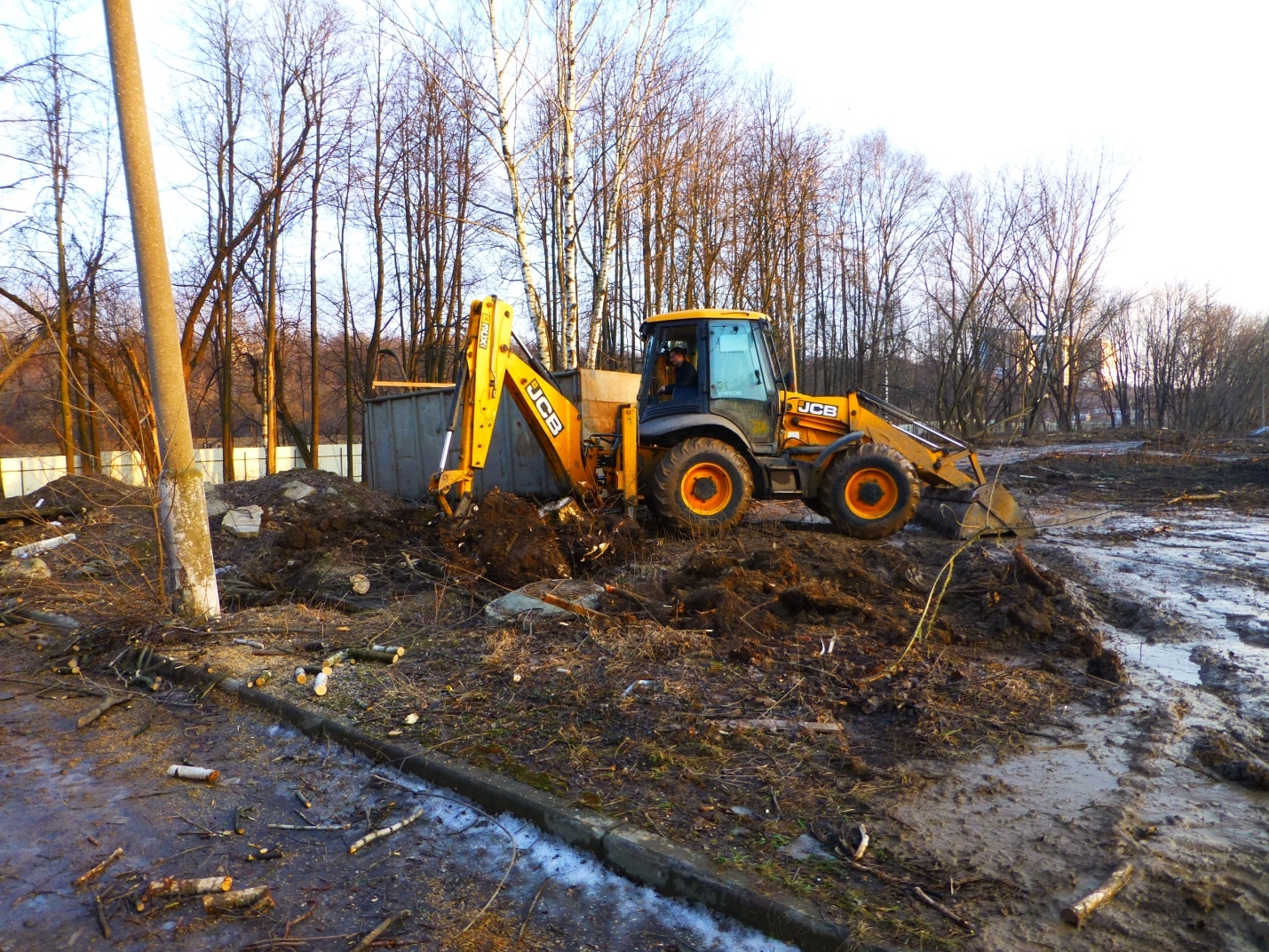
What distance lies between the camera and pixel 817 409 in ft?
36.0

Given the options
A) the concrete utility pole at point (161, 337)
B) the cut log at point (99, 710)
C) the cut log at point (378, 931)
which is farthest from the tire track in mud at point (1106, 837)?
the concrete utility pole at point (161, 337)

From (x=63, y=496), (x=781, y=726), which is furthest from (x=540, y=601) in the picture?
(x=63, y=496)

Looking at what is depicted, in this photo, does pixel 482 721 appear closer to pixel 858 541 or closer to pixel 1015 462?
pixel 858 541

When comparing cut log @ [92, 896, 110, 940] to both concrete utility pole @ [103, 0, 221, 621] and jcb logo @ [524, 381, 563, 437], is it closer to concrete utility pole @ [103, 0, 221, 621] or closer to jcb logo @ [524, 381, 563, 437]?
concrete utility pole @ [103, 0, 221, 621]

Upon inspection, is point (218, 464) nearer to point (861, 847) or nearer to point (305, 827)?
point (305, 827)

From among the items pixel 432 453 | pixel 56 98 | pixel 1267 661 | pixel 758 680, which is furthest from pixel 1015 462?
pixel 56 98

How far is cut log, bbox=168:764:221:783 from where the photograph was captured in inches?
172

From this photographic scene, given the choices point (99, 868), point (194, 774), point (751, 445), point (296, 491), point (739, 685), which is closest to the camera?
point (99, 868)

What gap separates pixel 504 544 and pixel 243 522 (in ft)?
20.1

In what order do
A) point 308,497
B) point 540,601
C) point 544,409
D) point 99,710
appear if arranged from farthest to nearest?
point 308,497, point 544,409, point 540,601, point 99,710

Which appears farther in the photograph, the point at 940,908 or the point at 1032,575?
the point at 1032,575

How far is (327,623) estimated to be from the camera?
6945mm

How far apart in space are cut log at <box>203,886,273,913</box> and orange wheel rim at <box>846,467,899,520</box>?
846 centimetres

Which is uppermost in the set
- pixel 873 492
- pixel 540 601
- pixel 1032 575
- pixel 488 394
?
pixel 488 394
